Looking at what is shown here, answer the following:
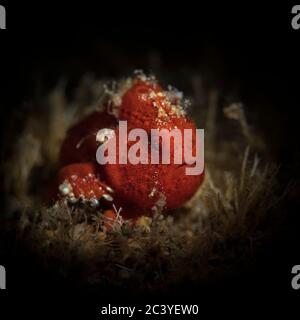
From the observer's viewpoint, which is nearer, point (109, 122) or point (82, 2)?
point (109, 122)

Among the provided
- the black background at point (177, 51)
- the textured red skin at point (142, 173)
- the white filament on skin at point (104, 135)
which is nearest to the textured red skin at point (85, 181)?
the textured red skin at point (142, 173)

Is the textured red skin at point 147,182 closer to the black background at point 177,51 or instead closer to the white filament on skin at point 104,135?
the white filament on skin at point 104,135

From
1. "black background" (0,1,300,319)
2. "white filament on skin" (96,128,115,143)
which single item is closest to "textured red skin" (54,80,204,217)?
"white filament on skin" (96,128,115,143)

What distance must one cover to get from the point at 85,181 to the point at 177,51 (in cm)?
245

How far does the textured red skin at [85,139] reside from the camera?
2635mm

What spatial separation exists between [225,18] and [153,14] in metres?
0.70

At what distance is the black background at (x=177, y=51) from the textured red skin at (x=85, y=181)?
50cm

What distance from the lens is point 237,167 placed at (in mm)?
3154

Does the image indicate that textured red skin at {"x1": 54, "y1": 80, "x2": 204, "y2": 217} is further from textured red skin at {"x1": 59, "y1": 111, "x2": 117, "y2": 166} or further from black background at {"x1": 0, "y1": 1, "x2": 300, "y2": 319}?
black background at {"x1": 0, "y1": 1, "x2": 300, "y2": 319}

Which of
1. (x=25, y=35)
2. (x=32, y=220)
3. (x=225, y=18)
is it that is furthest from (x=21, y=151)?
(x=225, y=18)

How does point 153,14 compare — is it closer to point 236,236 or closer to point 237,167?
point 237,167

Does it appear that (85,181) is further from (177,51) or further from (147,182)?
(177,51)

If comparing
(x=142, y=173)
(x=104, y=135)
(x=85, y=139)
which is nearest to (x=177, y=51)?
(x=85, y=139)

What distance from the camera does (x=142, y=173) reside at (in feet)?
7.73
